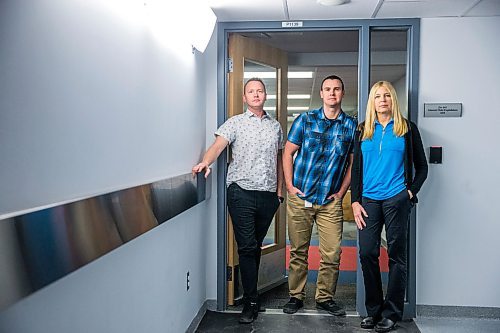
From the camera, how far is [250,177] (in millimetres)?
2746

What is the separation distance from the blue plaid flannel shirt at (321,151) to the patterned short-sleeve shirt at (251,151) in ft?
0.54

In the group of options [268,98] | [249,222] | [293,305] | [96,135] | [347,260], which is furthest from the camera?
[347,260]

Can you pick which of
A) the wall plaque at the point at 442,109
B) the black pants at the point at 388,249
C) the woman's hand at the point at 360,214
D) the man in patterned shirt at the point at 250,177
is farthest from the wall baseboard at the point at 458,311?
the wall plaque at the point at 442,109

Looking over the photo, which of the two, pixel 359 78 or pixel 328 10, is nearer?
pixel 328 10

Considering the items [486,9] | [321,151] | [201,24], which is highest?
[486,9]

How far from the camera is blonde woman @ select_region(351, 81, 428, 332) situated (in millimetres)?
2578

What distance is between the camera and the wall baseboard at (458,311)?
2848mm

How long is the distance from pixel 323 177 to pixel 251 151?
0.45 m

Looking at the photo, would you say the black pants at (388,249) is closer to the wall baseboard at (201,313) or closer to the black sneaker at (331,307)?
the black sneaker at (331,307)

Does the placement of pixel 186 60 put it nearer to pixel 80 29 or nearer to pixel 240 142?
pixel 240 142

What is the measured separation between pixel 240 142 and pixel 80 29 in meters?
1.58

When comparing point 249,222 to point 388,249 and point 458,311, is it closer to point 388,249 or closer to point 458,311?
point 388,249

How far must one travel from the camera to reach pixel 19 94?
978 mm

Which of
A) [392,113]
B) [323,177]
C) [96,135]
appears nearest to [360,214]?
[323,177]
